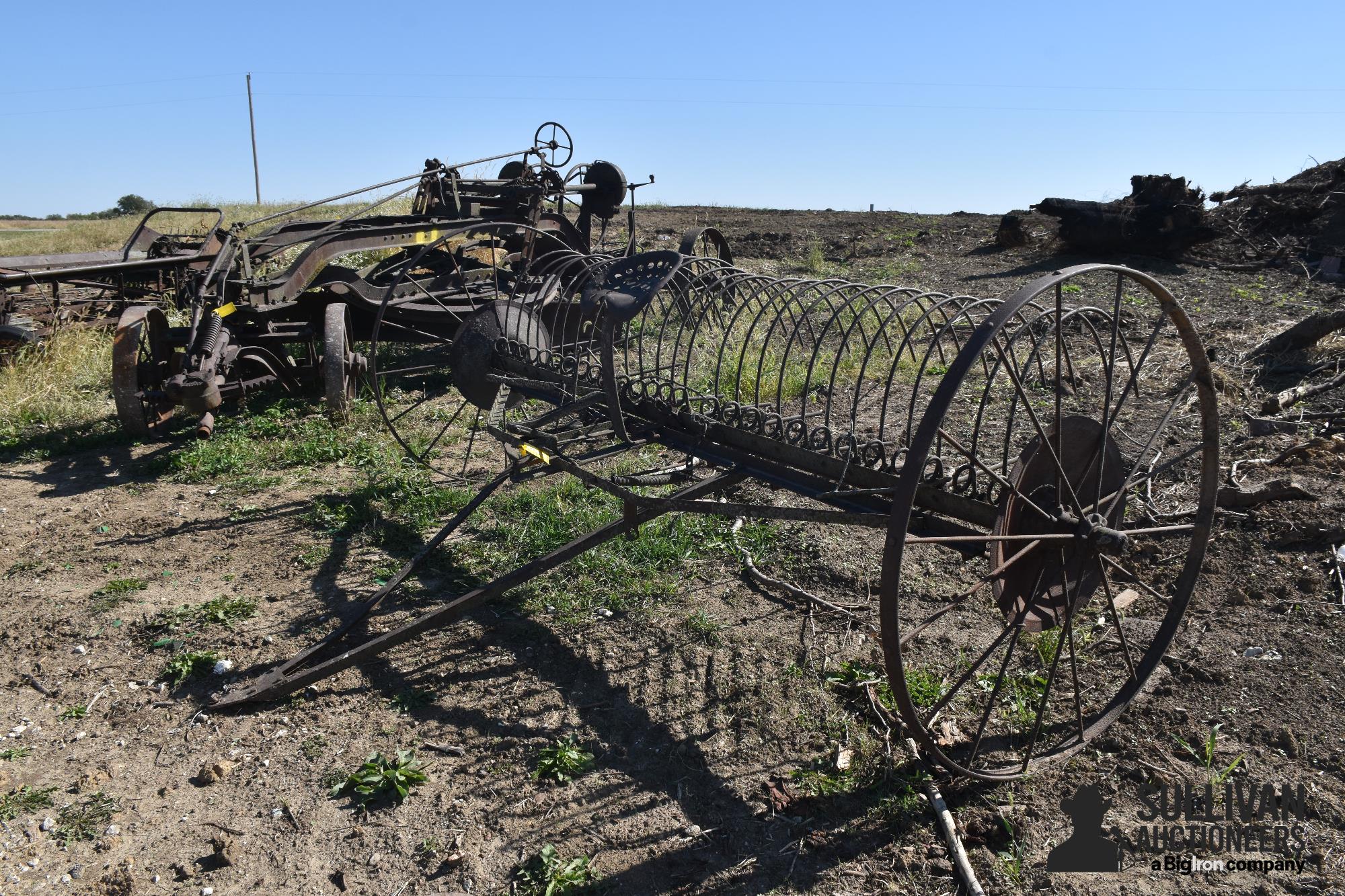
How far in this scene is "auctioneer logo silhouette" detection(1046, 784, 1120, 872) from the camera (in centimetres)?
283

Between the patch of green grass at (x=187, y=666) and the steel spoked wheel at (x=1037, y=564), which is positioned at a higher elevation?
the steel spoked wheel at (x=1037, y=564)

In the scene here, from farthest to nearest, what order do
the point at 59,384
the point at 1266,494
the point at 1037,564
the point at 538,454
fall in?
the point at 59,384 → the point at 1266,494 → the point at 538,454 → the point at 1037,564

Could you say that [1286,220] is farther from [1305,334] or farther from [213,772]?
[213,772]

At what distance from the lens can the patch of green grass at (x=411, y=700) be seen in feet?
12.5

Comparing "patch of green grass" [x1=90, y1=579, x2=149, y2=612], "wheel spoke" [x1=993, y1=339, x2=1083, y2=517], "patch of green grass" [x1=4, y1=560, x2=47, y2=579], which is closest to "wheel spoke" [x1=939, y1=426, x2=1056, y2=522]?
"wheel spoke" [x1=993, y1=339, x2=1083, y2=517]

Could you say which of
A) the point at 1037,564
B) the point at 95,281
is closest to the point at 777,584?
the point at 1037,564

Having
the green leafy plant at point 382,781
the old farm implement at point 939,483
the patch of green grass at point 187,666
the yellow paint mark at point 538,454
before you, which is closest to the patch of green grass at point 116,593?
the patch of green grass at point 187,666

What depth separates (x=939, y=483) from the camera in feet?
10.3

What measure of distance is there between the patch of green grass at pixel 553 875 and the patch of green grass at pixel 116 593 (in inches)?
119

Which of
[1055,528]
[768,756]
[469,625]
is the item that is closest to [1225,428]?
[1055,528]

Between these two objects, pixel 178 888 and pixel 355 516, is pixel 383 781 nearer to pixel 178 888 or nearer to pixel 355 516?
pixel 178 888

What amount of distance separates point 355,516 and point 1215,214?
40.4 feet

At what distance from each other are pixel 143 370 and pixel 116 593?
278 centimetres

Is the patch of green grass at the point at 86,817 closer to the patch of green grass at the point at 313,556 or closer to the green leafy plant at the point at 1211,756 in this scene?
the patch of green grass at the point at 313,556
